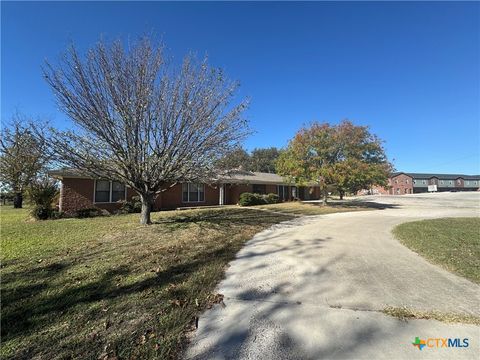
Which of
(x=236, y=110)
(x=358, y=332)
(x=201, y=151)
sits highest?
(x=236, y=110)

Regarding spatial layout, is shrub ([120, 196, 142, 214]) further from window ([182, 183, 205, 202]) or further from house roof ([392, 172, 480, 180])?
house roof ([392, 172, 480, 180])

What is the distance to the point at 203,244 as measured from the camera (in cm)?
714

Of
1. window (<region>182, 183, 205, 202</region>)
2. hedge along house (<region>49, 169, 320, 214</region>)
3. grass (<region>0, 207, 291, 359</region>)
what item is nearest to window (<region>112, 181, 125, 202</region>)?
hedge along house (<region>49, 169, 320, 214</region>)

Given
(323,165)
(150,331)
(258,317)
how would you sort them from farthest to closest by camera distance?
(323,165)
(258,317)
(150,331)

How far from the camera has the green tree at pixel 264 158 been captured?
58213 mm

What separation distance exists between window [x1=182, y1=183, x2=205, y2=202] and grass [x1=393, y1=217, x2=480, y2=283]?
14467mm

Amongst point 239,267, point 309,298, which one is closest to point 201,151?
point 239,267

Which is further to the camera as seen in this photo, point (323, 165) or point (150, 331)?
point (323, 165)

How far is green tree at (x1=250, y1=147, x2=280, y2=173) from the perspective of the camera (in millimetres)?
58213

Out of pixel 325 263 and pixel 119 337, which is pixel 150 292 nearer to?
pixel 119 337

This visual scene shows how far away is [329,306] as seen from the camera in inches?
140

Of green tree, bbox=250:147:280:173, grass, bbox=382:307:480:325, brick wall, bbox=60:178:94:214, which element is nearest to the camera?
grass, bbox=382:307:480:325

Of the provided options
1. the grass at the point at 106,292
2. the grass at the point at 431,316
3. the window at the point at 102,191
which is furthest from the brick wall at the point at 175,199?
the grass at the point at 431,316

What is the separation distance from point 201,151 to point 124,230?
13.2 ft
